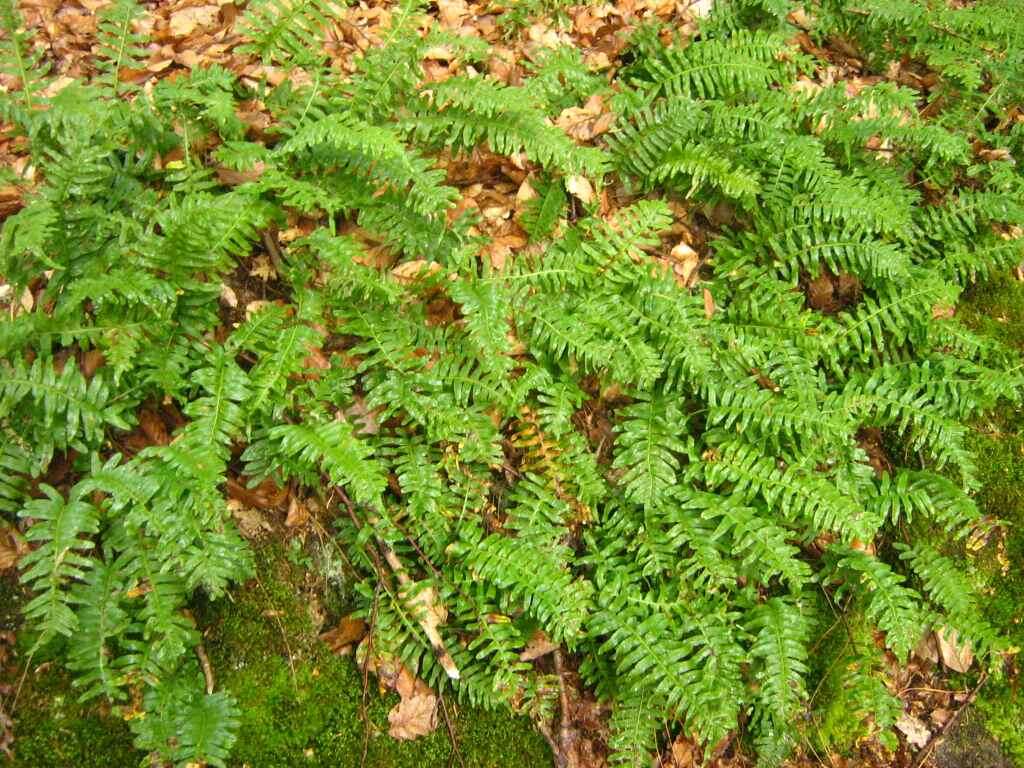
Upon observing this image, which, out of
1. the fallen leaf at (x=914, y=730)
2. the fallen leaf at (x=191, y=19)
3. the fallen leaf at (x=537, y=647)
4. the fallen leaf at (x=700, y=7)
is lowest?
the fallen leaf at (x=914, y=730)

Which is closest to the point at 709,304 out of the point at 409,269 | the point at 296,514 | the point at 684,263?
the point at 684,263

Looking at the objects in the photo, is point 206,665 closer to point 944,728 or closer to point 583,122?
point 583,122

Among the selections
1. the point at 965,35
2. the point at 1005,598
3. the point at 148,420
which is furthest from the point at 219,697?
→ the point at 965,35

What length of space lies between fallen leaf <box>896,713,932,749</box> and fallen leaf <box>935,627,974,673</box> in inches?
14.5

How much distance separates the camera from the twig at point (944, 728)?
421cm

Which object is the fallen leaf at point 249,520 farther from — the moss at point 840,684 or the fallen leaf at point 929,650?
the fallen leaf at point 929,650

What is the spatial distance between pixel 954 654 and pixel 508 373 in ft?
9.78

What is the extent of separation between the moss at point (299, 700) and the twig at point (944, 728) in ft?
7.10

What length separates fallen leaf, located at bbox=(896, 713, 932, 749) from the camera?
4.25m

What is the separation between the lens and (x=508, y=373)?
3.92 m

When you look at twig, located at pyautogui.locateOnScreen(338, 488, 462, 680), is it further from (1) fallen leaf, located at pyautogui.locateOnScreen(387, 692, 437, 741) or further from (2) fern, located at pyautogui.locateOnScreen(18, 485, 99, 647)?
(2) fern, located at pyautogui.locateOnScreen(18, 485, 99, 647)

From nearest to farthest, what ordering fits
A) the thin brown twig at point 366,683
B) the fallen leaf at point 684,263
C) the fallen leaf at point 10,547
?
the fallen leaf at point 10,547 < the thin brown twig at point 366,683 < the fallen leaf at point 684,263

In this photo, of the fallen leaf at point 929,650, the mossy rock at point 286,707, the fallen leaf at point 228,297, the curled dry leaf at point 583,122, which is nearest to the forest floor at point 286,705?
the mossy rock at point 286,707

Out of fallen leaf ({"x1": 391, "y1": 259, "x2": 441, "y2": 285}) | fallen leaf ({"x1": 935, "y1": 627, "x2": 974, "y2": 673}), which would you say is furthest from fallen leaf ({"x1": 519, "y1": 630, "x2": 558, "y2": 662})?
fallen leaf ({"x1": 935, "y1": 627, "x2": 974, "y2": 673})
